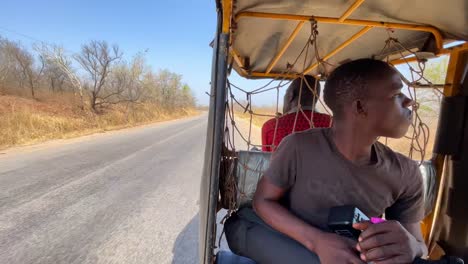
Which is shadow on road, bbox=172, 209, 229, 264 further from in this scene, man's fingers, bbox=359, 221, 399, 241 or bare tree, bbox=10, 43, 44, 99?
bare tree, bbox=10, 43, 44, 99

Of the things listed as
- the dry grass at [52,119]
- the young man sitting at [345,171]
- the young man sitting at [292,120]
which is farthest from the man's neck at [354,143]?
the dry grass at [52,119]

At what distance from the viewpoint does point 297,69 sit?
3318mm

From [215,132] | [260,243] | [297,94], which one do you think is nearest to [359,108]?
[215,132]

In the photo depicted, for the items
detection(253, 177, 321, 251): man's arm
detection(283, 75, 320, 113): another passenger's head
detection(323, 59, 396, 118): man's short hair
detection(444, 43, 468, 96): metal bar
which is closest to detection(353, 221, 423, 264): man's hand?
detection(253, 177, 321, 251): man's arm

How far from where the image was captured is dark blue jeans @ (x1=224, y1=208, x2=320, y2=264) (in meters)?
1.20

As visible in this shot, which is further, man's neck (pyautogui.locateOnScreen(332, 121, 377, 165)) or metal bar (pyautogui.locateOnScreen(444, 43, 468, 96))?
metal bar (pyautogui.locateOnScreen(444, 43, 468, 96))

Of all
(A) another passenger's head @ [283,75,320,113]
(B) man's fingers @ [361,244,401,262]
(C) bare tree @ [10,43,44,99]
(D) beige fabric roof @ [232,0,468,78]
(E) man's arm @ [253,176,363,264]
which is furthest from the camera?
(C) bare tree @ [10,43,44,99]

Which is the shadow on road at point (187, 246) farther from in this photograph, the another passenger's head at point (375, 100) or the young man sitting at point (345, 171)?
the another passenger's head at point (375, 100)

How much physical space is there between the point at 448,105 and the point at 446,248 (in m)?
0.81

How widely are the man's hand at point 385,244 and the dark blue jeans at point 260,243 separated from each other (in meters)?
0.30

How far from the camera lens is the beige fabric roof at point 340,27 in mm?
1501

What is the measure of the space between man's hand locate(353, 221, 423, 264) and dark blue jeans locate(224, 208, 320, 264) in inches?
11.7

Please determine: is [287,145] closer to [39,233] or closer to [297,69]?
[297,69]

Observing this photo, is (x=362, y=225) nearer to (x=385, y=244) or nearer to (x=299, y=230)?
(x=385, y=244)
